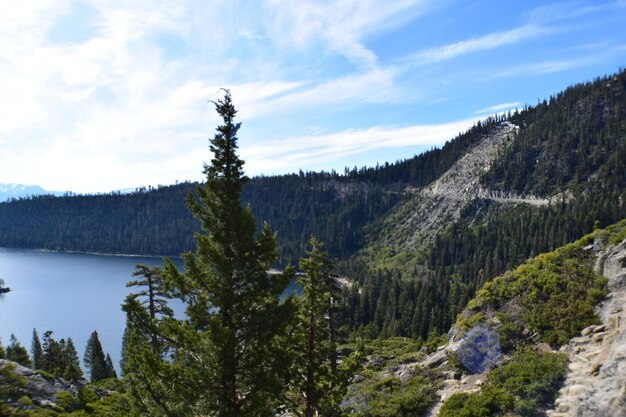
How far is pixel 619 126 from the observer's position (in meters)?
178

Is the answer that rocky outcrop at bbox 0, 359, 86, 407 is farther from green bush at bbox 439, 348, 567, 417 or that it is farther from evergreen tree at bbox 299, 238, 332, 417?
green bush at bbox 439, 348, 567, 417

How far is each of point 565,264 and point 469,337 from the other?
9.56 m

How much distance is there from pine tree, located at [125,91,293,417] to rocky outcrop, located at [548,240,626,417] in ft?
48.4

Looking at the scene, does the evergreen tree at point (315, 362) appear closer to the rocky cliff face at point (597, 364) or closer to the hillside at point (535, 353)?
the hillside at point (535, 353)

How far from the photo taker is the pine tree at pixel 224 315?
44.9 feet

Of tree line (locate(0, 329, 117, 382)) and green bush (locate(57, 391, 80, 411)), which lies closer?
green bush (locate(57, 391, 80, 411))

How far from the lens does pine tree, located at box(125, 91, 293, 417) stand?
13.7 meters

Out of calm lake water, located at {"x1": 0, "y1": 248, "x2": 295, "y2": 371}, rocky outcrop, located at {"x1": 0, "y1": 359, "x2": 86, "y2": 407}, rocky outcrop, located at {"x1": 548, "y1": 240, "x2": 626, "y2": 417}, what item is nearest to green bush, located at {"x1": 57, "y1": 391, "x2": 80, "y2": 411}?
rocky outcrop, located at {"x1": 0, "y1": 359, "x2": 86, "y2": 407}

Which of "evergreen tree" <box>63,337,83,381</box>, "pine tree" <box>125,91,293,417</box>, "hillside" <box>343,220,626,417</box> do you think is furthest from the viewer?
"evergreen tree" <box>63,337,83,381</box>

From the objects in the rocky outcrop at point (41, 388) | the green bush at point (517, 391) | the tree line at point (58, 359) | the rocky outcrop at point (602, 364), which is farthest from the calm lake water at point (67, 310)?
the rocky outcrop at point (602, 364)

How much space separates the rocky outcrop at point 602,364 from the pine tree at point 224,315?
48.4ft

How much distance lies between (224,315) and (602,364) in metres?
19.4

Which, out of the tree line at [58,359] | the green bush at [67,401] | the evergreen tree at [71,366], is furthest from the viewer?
the tree line at [58,359]

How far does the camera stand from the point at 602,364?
66.2ft
